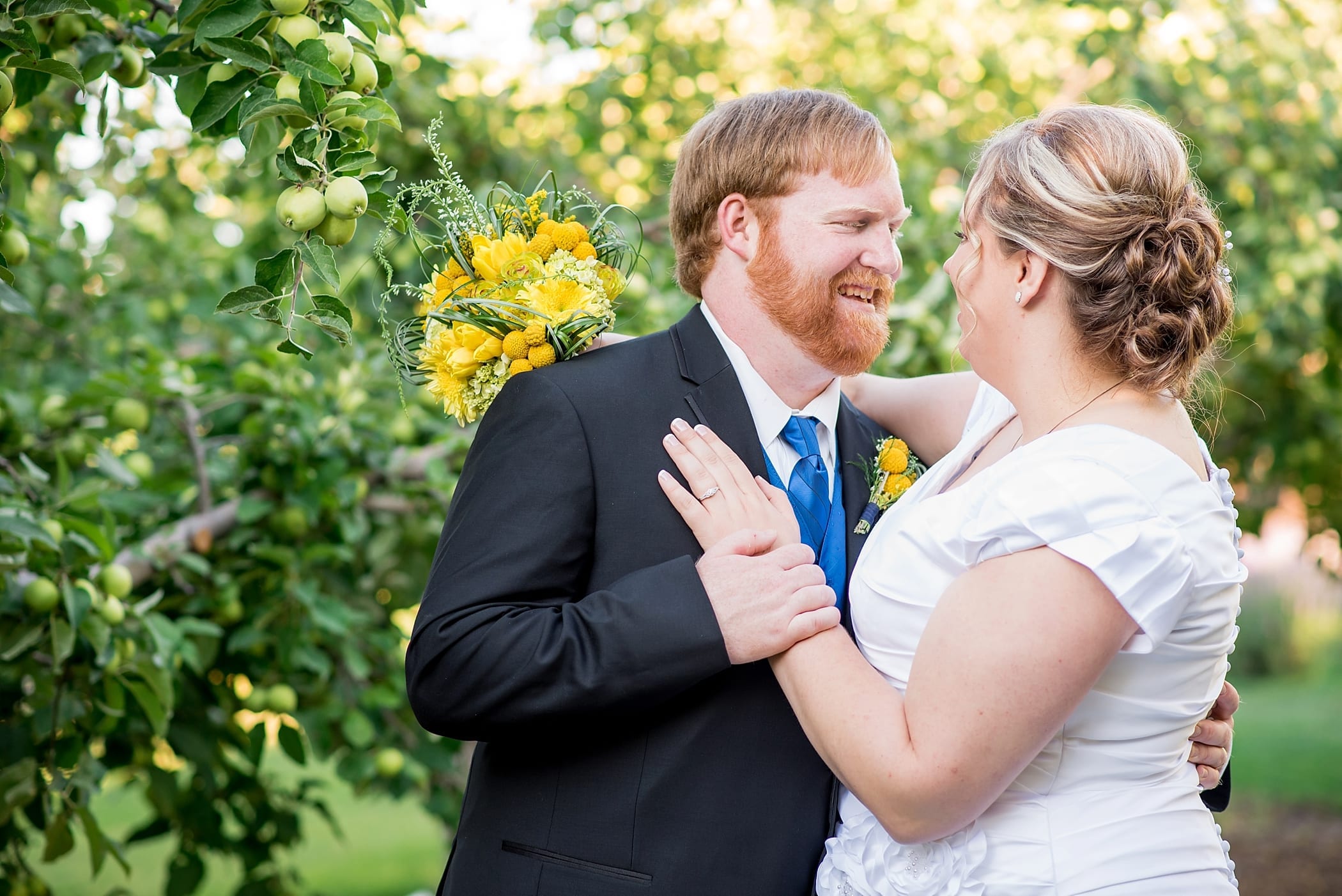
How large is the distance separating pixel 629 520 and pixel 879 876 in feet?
2.25

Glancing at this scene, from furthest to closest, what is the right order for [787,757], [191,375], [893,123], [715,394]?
[893,123]
[191,375]
[715,394]
[787,757]

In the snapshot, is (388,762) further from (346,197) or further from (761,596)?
(346,197)

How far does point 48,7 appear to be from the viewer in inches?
68.9

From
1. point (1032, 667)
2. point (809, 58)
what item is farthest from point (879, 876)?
point (809, 58)

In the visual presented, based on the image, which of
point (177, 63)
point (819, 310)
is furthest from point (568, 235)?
point (177, 63)

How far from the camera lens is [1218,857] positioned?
5.71 feet

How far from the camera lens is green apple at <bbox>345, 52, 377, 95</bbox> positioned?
183cm

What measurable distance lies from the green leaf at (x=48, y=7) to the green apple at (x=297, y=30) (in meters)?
0.34

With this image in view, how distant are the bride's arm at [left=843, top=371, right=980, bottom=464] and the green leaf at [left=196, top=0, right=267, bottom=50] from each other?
144 cm

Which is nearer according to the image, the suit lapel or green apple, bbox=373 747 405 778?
the suit lapel

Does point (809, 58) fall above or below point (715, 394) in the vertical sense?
above

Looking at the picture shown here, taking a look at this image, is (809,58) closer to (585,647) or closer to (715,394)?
(715,394)

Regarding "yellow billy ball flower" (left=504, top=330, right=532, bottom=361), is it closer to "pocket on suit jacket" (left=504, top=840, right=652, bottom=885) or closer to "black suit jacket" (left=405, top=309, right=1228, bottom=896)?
"black suit jacket" (left=405, top=309, right=1228, bottom=896)

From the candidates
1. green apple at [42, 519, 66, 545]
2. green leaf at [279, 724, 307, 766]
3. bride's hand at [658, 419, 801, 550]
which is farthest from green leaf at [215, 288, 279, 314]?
green leaf at [279, 724, 307, 766]
